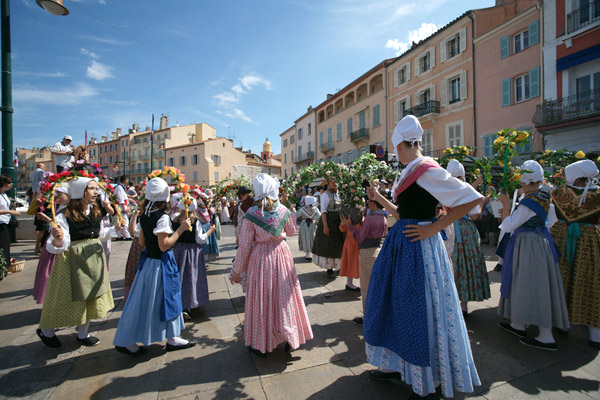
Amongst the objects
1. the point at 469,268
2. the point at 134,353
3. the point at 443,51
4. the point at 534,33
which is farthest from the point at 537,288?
the point at 443,51

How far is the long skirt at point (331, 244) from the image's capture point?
6066mm

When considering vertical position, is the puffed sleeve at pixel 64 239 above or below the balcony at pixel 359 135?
below

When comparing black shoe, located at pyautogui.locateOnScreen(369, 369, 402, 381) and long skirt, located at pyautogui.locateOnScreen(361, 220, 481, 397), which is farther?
black shoe, located at pyautogui.locateOnScreen(369, 369, 402, 381)

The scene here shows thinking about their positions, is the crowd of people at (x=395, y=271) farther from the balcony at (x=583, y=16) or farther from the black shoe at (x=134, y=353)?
the balcony at (x=583, y=16)

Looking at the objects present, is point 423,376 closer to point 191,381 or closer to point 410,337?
point 410,337

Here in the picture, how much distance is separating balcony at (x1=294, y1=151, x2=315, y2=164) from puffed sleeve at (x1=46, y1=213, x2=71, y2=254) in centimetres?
3383

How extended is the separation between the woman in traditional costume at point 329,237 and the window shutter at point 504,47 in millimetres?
16460

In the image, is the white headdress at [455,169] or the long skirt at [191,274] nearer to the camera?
the white headdress at [455,169]

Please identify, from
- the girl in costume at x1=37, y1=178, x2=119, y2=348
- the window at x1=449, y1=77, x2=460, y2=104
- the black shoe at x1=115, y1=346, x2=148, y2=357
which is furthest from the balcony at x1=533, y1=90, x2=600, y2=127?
the girl in costume at x1=37, y1=178, x2=119, y2=348

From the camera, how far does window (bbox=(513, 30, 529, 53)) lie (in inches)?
599

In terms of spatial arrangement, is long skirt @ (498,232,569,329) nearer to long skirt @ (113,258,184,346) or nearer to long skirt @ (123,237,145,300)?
long skirt @ (113,258,184,346)

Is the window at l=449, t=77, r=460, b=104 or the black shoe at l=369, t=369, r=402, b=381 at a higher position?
the window at l=449, t=77, r=460, b=104

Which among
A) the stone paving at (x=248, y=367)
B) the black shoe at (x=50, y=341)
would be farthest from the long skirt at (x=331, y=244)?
the black shoe at (x=50, y=341)

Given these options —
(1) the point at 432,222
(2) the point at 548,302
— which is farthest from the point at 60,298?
(2) the point at 548,302
